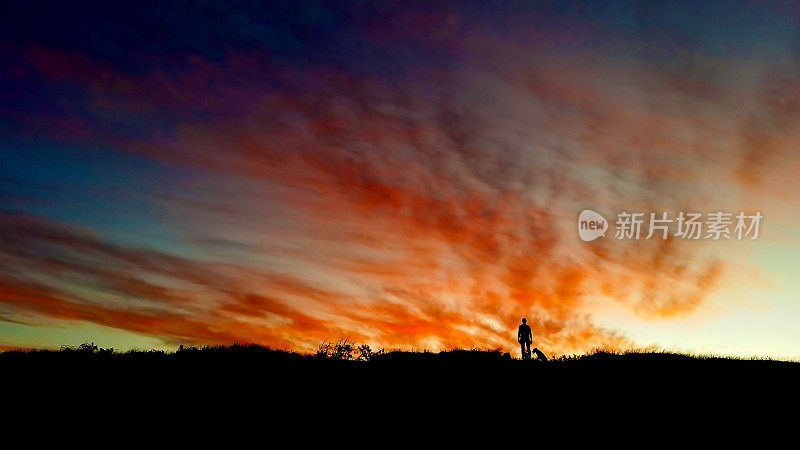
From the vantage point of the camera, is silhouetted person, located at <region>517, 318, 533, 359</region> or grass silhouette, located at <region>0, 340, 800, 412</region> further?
silhouetted person, located at <region>517, 318, 533, 359</region>

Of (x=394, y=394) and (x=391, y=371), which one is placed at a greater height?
(x=391, y=371)

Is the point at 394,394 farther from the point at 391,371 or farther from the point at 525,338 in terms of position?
the point at 525,338

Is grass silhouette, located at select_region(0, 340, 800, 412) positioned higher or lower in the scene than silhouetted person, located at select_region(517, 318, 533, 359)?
lower

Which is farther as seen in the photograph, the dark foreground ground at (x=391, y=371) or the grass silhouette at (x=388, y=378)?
the dark foreground ground at (x=391, y=371)

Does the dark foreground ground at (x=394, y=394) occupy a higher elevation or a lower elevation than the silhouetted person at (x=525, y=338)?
lower

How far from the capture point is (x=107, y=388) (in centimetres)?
1897

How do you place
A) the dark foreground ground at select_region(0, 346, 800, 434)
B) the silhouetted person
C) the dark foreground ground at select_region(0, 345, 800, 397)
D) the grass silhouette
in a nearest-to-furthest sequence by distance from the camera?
the dark foreground ground at select_region(0, 346, 800, 434), the grass silhouette, the dark foreground ground at select_region(0, 345, 800, 397), the silhouetted person

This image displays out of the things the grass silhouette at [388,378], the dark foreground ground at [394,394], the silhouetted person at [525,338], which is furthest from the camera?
the silhouetted person at [525,338]

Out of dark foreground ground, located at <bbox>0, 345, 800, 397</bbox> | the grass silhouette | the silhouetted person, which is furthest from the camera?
the silhouetted person

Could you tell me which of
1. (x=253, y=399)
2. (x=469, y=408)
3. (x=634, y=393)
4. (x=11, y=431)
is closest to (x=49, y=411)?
(x=11, y=431)

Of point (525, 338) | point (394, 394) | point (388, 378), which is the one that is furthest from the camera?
point (525, 338)

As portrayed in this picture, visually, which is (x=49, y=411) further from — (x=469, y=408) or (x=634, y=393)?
(x=634, y=393)

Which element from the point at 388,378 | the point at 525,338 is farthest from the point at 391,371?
the point at 525,338

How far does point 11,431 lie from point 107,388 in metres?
3.47
